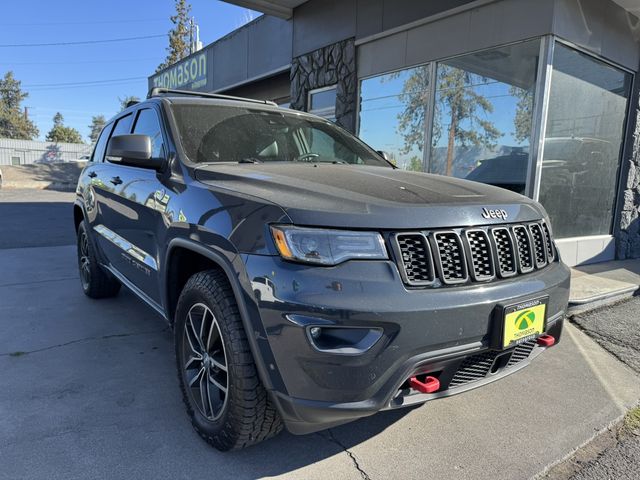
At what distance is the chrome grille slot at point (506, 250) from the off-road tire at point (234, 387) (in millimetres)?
1223

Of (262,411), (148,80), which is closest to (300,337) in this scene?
(262,411)

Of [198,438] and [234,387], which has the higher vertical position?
[234,387]

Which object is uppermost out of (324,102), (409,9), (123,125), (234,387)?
(409,9)

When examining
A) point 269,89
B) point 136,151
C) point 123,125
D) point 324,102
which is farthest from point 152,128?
point 269,89

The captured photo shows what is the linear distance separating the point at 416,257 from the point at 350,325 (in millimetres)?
417

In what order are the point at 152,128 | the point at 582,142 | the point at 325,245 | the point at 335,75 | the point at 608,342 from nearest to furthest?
the point at 325,245 → the point at 152,128 → the point at 608,342 → the point at 582,142 → the point at 335,75

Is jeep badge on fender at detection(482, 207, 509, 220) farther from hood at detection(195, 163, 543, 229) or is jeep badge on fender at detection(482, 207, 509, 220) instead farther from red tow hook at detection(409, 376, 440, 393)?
red tow hook at detection(409, 376, 440, 393)

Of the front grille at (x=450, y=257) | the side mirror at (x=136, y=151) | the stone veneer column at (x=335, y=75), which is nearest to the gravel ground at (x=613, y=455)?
the front grille at (x=450, y=257)

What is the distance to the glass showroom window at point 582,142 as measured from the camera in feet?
19.0

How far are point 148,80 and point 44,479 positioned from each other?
1963 cm

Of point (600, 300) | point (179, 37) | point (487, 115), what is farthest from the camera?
point (179, 37)

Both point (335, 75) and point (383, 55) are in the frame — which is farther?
point (335, 75)

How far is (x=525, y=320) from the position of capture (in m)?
2.07

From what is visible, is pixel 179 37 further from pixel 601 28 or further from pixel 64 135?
pixel 64 135
